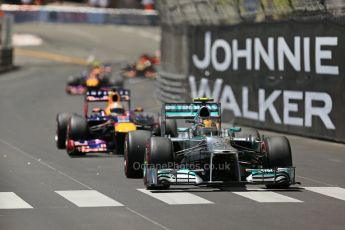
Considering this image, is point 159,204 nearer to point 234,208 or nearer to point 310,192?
point 234,208

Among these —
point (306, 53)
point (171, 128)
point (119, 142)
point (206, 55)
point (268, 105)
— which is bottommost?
point (119, 142)

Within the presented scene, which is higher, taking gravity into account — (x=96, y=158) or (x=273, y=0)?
(x=273, y=0)

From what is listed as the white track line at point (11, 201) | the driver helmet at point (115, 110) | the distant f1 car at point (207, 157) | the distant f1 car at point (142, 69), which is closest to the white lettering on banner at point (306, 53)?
the driver helmet at point (115, 110)

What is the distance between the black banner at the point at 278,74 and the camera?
2511 centimetres

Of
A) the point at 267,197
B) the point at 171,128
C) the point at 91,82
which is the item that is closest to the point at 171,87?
the point at 91,82

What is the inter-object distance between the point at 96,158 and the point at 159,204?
731 centimetres

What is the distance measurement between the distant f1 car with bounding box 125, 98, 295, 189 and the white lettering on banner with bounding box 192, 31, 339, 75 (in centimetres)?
765

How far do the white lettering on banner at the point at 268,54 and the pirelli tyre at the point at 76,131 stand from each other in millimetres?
6323

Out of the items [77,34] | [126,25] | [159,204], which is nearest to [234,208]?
[159,204]

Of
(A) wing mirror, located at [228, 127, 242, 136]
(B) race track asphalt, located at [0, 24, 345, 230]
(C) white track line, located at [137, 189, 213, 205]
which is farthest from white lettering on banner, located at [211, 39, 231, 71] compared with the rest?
(C) white track line, located at [137, 189, 213, 205]

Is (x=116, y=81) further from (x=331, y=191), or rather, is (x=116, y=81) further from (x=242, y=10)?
(x=331, y=191)

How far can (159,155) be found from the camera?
54.3ft

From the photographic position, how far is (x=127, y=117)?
22.6 metres

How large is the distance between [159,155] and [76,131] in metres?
6.09
